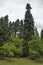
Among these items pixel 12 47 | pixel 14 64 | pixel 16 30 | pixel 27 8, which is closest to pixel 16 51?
pixel 12 47

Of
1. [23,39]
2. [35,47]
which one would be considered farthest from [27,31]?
[35,47]

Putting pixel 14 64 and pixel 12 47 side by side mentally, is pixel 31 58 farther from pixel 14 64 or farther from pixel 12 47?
pixel 14 64

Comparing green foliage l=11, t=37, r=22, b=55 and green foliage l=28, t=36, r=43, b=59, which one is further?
green foliage l=28, t=36, r=43, b=59

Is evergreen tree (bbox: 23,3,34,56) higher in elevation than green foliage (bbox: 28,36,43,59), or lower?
higher

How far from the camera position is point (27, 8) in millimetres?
69562

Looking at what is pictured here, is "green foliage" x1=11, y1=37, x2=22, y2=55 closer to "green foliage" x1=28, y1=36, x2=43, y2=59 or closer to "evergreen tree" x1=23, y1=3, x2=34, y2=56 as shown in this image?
"green foliage" x1=28, y1=36, x2=43, y2=59

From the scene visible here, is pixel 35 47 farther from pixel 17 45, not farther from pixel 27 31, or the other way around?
pixel 27 31

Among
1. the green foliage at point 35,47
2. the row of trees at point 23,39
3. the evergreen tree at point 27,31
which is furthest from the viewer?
the evergreen tree at point 27,31

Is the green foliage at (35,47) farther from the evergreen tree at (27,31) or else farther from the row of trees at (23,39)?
the evergreen tree at (27,31)

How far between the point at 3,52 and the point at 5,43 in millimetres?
2741

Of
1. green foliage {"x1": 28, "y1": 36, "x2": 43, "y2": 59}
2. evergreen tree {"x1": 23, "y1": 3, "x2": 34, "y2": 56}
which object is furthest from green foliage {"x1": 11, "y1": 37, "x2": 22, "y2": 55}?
evergreen tree {"x1": 23, "y1": 3, "x2": 34, "y2": 56}

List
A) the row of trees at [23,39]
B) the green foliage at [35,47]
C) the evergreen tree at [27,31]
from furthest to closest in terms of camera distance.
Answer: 1. the evergreen tree at [27,31]
2. the green foliage at [35,47]
3. the row of trees at [23,39]

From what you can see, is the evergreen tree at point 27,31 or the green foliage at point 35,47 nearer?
the green foliage at point 35,47

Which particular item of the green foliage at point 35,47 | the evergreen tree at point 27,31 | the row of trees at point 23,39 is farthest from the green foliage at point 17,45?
the evergreen tree at point 27,31
